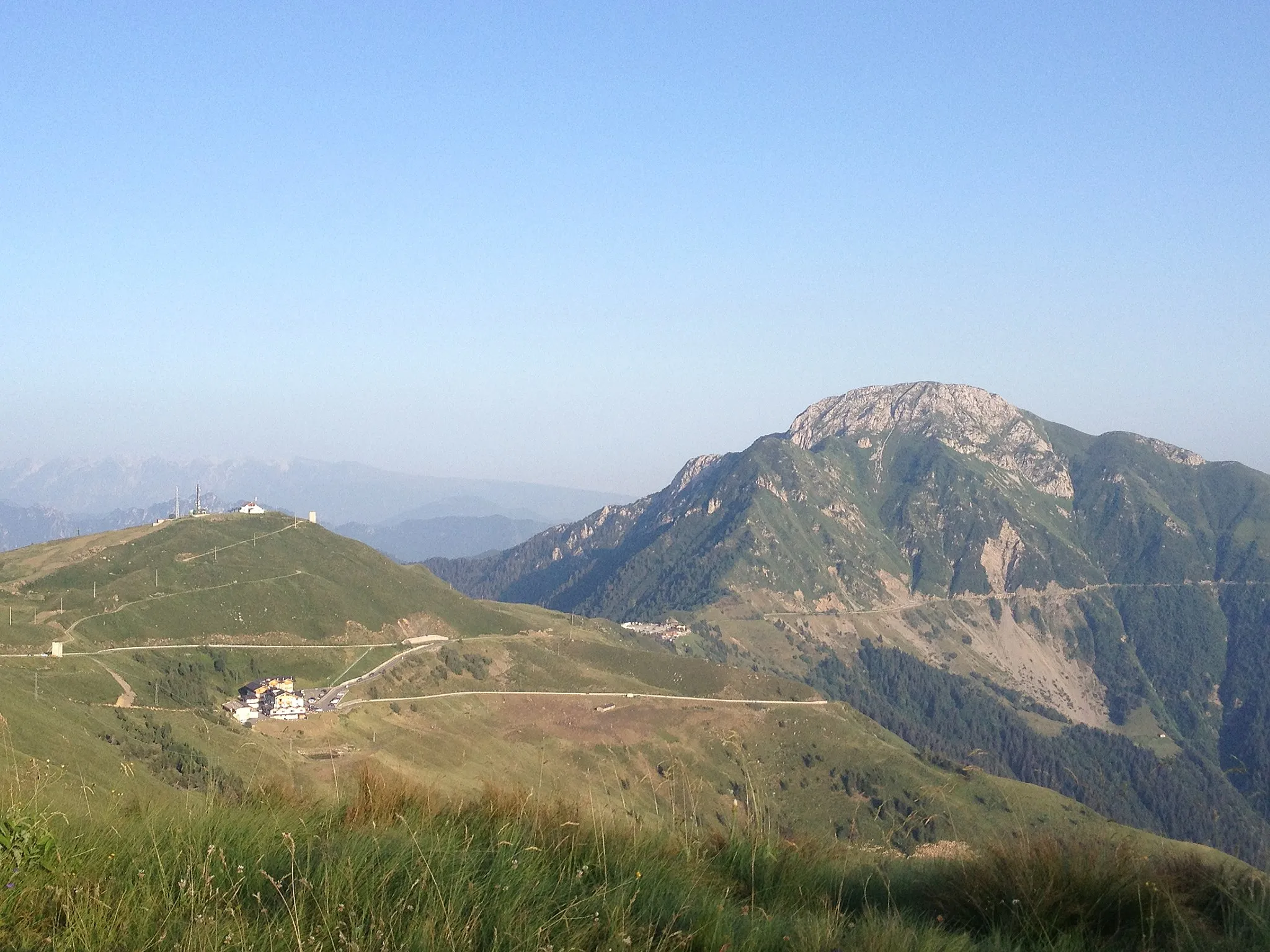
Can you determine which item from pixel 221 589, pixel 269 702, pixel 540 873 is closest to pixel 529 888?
pixel 540 873

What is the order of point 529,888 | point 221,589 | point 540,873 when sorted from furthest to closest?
point 221,589 → point 540,873 → point 529,888

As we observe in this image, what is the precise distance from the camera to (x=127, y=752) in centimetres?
4209

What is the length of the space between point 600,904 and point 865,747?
4544 inches

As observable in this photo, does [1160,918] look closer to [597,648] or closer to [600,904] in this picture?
[600,904]

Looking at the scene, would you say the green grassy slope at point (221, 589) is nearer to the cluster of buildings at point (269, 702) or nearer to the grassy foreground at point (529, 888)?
the cluster of buildings at point (269, 702)

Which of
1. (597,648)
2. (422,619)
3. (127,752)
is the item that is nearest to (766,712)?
(597,648)

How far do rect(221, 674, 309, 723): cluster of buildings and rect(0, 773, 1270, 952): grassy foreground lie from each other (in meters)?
74.0

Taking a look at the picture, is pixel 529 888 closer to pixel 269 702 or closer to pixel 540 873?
pixel 540 873

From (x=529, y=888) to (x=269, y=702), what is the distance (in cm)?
8528

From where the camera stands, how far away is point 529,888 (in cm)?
570

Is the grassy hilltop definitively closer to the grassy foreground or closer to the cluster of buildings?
the grassy foreground

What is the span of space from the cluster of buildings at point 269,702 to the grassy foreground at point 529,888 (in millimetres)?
74043

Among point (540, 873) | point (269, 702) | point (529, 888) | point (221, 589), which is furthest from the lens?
point (221, 589)

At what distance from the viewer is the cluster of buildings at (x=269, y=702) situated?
79.4 m
